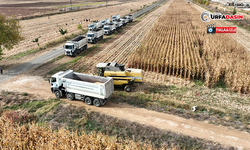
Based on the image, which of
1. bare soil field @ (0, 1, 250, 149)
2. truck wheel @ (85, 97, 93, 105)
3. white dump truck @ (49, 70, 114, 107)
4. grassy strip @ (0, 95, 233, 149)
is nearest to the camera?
grassy strip @ (0, 95, 233, 149)

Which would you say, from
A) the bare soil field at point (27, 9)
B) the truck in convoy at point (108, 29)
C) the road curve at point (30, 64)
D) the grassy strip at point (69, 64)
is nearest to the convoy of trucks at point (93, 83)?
the grassy strip at point (69, 64)

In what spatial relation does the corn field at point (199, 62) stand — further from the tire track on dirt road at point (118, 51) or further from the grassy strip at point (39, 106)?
the grassy strip at point (39, 106)

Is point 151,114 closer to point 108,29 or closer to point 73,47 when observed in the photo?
point 73,47

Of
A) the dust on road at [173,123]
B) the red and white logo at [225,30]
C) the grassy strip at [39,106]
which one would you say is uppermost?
the red and white logo at [225,30]

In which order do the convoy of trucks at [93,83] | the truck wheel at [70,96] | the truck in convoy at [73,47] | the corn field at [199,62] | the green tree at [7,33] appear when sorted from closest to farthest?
1. the convoy of trucks at [93,83]
2. the truck wheel at [70,96]
3. the corn field at [199,62]
4. the green tree at [7,33]
5. the truck in convoy at [73,47]

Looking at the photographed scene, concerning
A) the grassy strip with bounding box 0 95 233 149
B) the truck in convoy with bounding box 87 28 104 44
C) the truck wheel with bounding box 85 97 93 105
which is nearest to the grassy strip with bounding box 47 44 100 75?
the truck in convoy with bounding box 87 28 104 44

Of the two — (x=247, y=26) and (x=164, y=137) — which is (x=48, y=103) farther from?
(x=247, y=26)

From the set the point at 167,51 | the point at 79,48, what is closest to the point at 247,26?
the point at 167,51

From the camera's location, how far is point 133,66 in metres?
25.9

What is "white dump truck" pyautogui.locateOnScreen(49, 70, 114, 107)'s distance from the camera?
16.1 metres

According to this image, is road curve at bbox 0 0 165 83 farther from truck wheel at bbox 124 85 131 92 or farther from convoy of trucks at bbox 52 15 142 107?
truck wheel at bbox 124 85 131 92

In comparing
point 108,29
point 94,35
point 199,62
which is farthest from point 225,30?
point 94,35

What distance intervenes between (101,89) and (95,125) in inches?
131

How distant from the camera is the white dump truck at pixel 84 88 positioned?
16144mm
